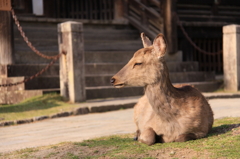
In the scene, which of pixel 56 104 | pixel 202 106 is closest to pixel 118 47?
pixel 56 104

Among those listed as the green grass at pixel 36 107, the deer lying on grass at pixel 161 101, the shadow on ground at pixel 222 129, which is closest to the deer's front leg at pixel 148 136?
the deer lying on grass at pixel 161 101

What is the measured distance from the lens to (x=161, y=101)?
5500 millimetres

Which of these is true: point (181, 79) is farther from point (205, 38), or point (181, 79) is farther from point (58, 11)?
point (58, 11)

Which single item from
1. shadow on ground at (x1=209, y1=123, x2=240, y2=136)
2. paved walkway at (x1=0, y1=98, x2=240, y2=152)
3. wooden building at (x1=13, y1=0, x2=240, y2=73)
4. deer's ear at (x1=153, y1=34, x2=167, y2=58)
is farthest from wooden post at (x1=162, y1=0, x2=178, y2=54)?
deer's ear at (x1=153, y1=34, x2=167, y2=58)

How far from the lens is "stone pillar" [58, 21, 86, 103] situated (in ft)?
35.4

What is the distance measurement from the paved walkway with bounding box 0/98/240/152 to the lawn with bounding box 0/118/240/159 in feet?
2.74

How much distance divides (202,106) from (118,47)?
375 inches

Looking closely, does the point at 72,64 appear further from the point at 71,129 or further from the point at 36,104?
the point at 71,129

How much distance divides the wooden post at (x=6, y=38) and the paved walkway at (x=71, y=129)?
2.80 m

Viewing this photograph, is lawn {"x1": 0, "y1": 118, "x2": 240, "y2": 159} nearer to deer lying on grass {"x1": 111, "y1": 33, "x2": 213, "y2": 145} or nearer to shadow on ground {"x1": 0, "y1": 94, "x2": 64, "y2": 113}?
deer lying on grass {"x1": 111, "y1": 33, "x2": 213, "y2": 145}

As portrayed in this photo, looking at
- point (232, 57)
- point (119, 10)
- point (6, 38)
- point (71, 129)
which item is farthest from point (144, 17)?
point (71, 129)

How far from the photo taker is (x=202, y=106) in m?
5.75

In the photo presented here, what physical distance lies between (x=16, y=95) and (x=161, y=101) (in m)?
6.36

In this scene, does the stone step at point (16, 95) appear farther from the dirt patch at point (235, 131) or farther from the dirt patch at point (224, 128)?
the dirt patch at point (235, 131)
